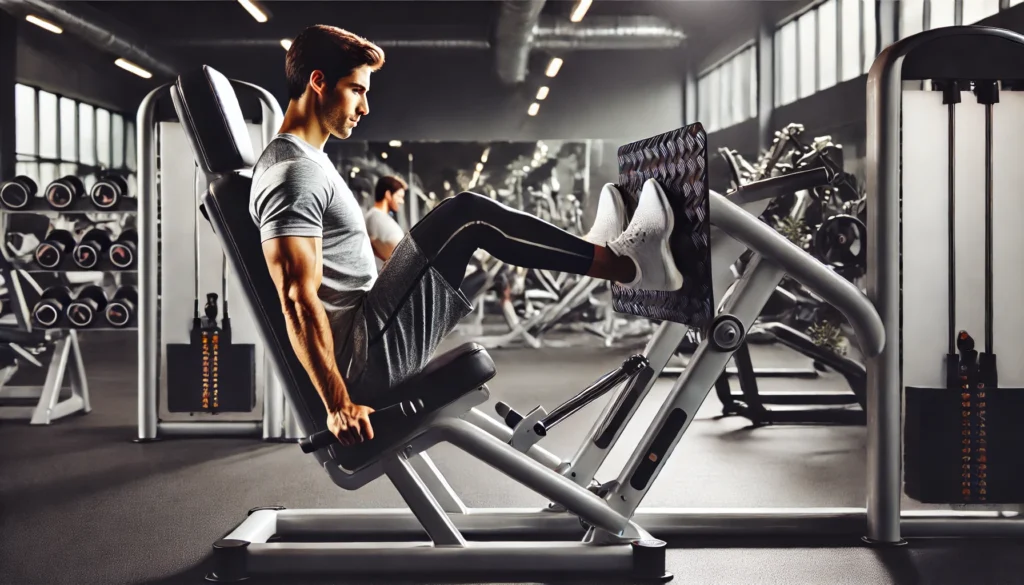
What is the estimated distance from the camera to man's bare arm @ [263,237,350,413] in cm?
171

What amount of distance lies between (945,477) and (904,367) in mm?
317

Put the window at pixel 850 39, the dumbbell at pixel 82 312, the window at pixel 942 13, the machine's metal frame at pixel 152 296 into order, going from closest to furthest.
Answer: the machine's metal frame at pixel 152 296 → the dumbbell at pixel 82 312 → the window at pixel 942 13 → the window at pixel 850 39

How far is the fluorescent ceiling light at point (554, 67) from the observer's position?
31.6ft

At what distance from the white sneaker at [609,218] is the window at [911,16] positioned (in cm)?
592

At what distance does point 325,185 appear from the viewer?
5.92 ft

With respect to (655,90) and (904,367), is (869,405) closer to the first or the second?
(904,367)

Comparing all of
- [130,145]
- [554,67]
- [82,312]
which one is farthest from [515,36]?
[82,312]

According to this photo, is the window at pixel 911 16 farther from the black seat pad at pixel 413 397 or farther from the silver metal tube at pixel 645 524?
the black seat pad at pixel 413 397

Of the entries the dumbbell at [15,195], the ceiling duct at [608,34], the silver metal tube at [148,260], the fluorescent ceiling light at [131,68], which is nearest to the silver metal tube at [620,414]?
the silver metal tube at [148,260]

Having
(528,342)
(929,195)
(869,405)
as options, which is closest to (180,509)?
(869,405)

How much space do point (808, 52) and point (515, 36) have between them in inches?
119

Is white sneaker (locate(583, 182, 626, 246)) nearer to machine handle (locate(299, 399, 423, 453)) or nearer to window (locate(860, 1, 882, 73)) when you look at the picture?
machine handle (locate(299, 399, 423, 453))

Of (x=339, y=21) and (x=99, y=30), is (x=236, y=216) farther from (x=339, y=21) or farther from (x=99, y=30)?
(x=339, y=21)

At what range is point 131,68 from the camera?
9977 millimetres
